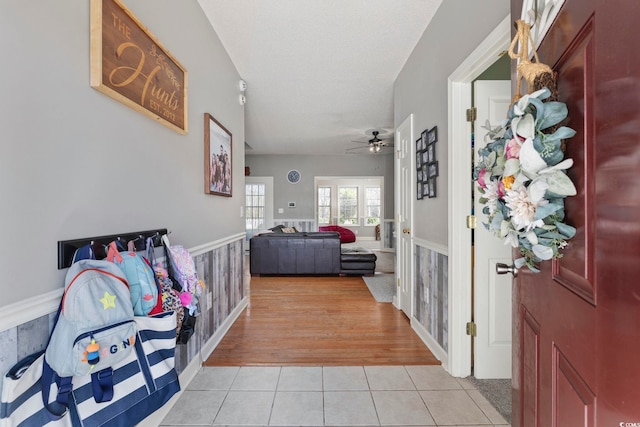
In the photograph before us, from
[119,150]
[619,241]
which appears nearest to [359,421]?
[619,241]

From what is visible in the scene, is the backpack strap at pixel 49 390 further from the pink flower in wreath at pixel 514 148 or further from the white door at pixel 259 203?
the white door at pixel 259 203

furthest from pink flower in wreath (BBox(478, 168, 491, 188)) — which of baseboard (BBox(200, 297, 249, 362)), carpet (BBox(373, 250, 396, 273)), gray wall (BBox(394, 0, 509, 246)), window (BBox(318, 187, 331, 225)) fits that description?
window (BBox(318, 187, 331, 225))

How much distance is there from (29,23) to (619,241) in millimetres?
1591

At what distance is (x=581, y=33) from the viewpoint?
0.65 metres

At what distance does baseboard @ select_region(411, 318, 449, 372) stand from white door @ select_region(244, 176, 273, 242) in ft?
19.1

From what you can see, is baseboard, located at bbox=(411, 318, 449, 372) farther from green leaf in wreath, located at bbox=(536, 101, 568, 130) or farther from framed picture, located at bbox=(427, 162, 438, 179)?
green leaf in wreath, located at bbox=(536, 101, 568, 130)

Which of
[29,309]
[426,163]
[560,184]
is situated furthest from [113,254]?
[426,163]

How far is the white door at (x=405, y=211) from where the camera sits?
2.96m

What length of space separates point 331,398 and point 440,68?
95.1 inches

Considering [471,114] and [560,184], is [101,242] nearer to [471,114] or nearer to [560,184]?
[560,184]

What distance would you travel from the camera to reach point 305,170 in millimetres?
8180

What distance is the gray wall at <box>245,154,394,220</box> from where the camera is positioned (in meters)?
8.14

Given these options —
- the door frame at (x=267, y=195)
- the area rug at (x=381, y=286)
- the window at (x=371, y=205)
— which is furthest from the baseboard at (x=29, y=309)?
the window at (x=371, y=205)

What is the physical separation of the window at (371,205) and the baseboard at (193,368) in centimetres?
722
